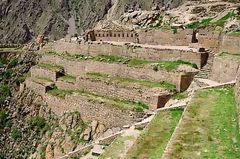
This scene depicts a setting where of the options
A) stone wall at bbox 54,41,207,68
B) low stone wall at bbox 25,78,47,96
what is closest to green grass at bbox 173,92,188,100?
stone wall at bbox 54,41,207,68

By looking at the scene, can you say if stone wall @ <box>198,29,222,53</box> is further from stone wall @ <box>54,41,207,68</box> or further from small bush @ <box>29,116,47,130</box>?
small bush @ <box>29,116,47,130</box>

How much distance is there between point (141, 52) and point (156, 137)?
14.0 metres

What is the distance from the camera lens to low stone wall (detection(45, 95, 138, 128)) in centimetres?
2706

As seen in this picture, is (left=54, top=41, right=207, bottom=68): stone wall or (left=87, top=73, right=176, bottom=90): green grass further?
(left=54, top=41, right=207, bottom=68): stone wall

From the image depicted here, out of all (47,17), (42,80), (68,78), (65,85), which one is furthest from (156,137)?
(47,17)

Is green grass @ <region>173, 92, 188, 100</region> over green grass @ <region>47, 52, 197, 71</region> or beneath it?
beneath

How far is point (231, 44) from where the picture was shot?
26531 millimetres

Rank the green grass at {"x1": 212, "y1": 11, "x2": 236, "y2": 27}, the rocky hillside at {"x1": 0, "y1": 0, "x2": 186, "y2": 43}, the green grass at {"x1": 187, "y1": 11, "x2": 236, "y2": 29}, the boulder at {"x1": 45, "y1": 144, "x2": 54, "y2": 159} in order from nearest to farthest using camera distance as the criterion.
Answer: the boulder at {"x1": 45, "y1": 144, "x2": 54, "y2": 159}, the green grass at {"x1": 212, "y1": 11, "x2": 236, "y2": 27}, the green grass at {"x1": 187, "y1": 11, "x2": 236, "y2": 29}, the rocky hillside at {"x1": 0, "y1": 0, "x2": 186, "y2": 43}

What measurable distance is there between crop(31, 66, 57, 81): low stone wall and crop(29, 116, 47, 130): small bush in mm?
3460

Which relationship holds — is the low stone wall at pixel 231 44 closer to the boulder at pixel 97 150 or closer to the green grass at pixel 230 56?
the green grass at pixel 230 56

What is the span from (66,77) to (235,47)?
14.1 meters

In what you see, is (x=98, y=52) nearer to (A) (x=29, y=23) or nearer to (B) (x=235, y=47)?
(B) (x=235, y=47)

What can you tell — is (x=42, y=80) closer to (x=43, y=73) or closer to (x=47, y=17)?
(x=43, y=73)

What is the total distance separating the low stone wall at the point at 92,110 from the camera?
2706 centimetres
